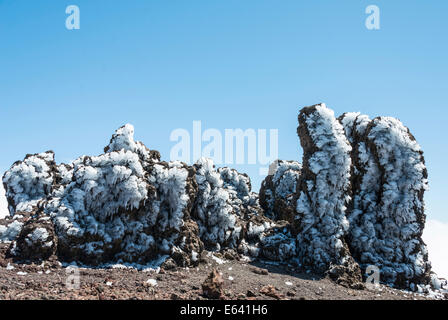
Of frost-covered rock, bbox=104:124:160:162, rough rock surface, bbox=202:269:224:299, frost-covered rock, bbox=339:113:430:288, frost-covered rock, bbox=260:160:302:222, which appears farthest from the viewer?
frost-covered rock, bbox=260:160:302:222

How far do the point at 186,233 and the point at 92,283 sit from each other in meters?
9.33

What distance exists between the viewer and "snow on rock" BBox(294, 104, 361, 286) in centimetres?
2942

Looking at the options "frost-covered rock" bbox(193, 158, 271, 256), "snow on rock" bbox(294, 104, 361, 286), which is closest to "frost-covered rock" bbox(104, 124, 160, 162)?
"frost-covered rock" bbox(193, 158, 271, 256)

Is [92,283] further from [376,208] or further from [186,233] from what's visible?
[376,208]

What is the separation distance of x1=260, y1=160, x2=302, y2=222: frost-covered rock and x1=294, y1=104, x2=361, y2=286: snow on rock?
37.9ft

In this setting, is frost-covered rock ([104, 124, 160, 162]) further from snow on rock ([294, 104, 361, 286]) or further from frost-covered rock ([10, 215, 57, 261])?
snow on rock ([294, 104, 361, 286])

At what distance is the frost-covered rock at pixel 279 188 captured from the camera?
45375 mm

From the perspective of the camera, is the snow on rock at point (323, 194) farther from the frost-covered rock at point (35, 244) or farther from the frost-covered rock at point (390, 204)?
the frost-covered rock at point (35, 244)

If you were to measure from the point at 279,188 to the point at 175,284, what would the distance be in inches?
1208

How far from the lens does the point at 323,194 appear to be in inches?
1216

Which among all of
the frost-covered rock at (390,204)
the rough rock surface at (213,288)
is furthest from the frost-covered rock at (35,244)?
the frost-covered rock at (390,204)

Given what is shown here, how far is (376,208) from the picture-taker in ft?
107
